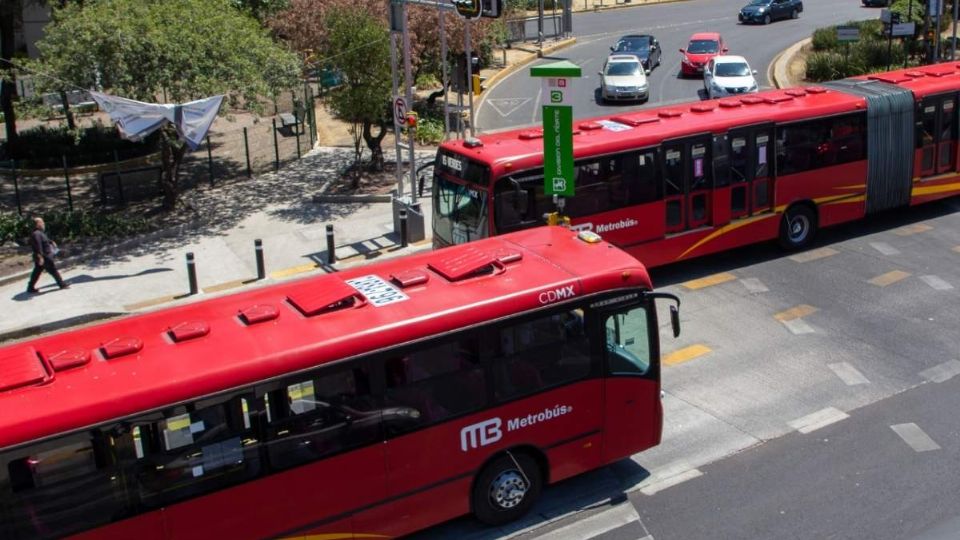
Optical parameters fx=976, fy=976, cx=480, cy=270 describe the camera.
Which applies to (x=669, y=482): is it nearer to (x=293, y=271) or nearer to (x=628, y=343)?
(x=628, y=343)

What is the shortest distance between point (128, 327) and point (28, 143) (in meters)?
23.3

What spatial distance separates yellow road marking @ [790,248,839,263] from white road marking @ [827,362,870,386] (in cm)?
491

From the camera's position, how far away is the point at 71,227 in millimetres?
23062

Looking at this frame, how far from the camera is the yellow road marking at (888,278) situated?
1750 centimetres

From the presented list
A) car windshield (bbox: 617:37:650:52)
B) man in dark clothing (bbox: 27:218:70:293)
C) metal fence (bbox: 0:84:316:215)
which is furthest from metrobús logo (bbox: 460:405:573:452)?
car windshield (bbox: 617:37:650:52)

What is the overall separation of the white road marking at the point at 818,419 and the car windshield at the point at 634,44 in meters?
29.4

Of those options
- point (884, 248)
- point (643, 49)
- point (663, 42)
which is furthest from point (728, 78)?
point (884, 248)

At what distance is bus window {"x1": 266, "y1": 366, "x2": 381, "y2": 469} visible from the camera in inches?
355

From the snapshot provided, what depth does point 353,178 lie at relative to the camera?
2614 cm

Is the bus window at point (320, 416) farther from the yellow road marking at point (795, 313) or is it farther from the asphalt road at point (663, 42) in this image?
the asphalt road at point (663, 42)

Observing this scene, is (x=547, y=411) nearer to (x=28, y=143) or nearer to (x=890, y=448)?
(x=890, y=448)

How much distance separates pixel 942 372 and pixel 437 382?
8.25m

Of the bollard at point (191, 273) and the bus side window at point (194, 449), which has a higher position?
the bus side window at point (194, 449)

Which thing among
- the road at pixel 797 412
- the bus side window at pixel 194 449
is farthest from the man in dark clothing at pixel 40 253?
the bus side window at pixel 194 449
